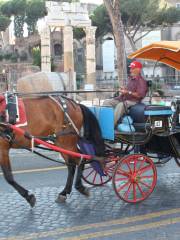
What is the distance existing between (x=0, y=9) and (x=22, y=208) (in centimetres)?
5652

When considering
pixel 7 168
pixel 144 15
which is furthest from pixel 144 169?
pixel 144 15

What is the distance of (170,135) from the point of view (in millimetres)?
7031

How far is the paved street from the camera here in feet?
17.0

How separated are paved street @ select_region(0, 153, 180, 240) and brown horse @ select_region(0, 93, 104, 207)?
0.26 meters

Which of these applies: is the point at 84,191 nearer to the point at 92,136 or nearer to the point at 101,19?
the point at 92,136

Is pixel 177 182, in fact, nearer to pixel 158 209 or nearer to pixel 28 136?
pixel 158 209

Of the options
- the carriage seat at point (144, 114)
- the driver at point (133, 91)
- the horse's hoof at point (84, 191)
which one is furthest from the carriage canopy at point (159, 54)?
the horse's hoof at point (84, 191)

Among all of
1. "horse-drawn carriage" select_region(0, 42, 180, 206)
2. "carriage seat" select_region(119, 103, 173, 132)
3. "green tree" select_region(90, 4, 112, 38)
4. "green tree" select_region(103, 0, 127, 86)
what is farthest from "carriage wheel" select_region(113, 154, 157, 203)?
"green tree" select_region(90, 4, 112, 38)

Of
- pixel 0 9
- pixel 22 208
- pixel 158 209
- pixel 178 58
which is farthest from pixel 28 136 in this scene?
pixel 0 9

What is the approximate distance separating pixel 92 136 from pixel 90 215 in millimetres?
1284

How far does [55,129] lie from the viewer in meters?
6.42

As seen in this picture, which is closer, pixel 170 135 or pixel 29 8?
pixel 170 135

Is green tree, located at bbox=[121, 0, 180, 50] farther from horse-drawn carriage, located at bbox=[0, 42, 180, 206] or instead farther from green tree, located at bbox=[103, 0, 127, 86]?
horse-drawn carriage, located at bbox=[0, 42, 180, 206]

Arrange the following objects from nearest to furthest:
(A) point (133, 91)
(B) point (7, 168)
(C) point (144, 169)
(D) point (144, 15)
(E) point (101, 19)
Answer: (B) point (7, 168) → (C) point (144, 169) → (A) point (133, 91) → (D) point (144, 15) → (E) point (101, 19)
